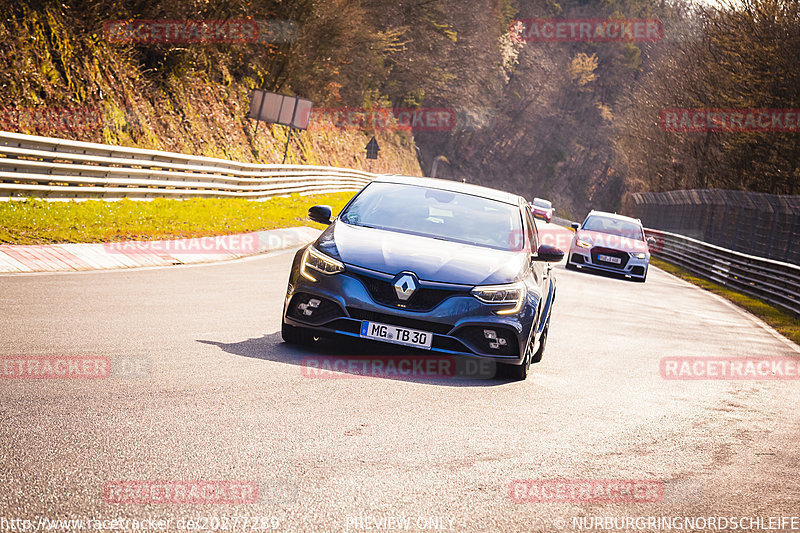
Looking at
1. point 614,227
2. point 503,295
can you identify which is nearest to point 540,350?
point 503,295

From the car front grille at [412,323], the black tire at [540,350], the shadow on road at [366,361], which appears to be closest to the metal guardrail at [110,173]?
the shadow on road at [366,361]

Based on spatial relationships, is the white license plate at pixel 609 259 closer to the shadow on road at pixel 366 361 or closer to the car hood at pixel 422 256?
the shadow on road at pixel 366 361

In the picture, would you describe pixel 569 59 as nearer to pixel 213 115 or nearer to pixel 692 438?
pixel 213 115

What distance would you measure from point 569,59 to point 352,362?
4286 inches

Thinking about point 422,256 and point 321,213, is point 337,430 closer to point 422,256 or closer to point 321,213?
point 422,256

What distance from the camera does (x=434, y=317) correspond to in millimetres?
7320

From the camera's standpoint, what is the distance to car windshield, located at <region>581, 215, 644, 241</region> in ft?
84.0

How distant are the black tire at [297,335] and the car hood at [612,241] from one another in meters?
17.4

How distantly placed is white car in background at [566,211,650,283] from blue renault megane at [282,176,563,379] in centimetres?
1619

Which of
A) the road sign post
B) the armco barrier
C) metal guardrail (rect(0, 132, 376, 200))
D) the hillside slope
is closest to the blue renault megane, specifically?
metal guardrail (rect(0, 132, 376, 200))

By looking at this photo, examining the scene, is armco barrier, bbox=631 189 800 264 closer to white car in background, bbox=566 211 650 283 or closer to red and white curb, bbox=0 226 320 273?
white car in background, bbox=566 211 650 283

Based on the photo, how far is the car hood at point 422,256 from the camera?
7469 millimetres

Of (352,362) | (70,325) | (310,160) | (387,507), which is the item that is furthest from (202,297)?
(310,160)

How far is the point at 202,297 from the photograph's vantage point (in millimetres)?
10883
